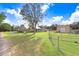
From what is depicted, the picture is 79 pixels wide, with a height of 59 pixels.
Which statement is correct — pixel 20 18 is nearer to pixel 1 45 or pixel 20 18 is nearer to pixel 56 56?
pixel 1 45

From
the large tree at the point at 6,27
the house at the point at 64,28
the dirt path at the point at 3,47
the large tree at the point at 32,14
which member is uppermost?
the large tree at the point at 32,14

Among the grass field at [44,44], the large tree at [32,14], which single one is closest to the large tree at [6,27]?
the grass field at [44,44]

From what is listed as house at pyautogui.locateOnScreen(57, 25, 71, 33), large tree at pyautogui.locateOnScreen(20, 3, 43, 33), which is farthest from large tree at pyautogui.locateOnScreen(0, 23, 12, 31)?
house at pyautogui.locateOnScreen(57, 25, 71, 33)

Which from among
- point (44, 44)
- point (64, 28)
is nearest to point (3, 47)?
point (44, 44)

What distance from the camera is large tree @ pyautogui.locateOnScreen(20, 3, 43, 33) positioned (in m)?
1.62

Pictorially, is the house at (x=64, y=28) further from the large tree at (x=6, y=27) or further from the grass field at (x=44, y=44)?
the large tree at (x=6, y=27)

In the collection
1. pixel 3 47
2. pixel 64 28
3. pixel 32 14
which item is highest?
pixel 32 14

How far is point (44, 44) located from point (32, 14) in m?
0.27

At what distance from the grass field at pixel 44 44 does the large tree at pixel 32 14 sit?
9 centimetres

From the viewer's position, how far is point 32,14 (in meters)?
1.63

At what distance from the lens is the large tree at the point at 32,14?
162 cm

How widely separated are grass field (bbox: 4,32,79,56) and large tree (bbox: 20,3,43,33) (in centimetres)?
9

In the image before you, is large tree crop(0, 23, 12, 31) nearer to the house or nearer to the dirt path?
the dirt path

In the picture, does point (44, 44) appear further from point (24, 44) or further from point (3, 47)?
point (3, 47)
